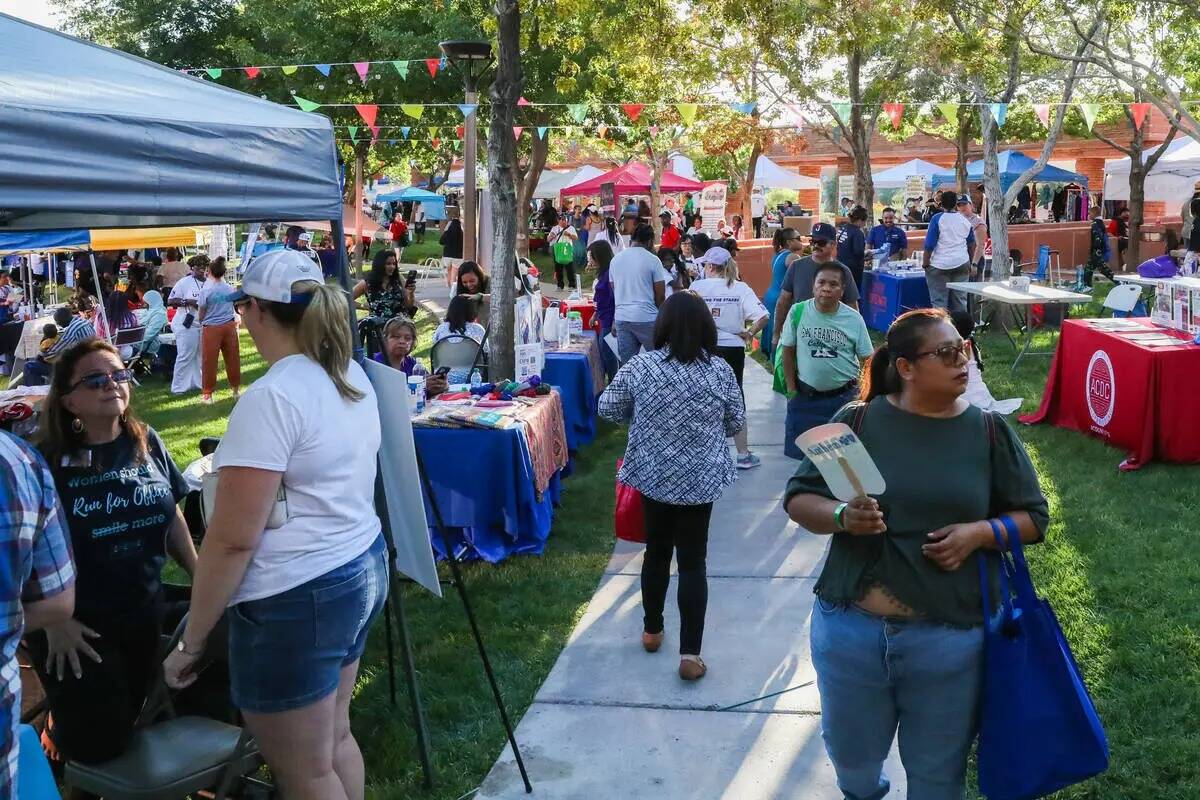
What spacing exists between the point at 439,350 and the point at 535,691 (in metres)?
4.13

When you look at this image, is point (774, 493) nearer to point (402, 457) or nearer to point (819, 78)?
point (402, 457)

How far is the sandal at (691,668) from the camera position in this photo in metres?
4.99

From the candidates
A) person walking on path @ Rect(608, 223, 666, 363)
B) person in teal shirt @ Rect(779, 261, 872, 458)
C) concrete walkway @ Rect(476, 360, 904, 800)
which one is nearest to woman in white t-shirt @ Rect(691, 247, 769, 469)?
person walking on path @ Rect(608, 223, 666, 363)

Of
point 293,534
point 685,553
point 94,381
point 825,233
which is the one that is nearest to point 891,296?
point 825,233

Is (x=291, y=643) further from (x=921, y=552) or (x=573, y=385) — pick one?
(x=573, y=385)

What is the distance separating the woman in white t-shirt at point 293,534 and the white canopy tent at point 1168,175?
20516mm

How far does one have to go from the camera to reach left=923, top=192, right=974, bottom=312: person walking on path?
1413 centimetres

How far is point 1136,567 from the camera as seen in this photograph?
6105 mm

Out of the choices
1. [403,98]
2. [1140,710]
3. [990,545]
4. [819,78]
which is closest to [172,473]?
[990,545]

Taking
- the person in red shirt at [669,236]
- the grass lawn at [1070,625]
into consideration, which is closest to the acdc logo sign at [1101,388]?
the grass lawn at [1070,625]

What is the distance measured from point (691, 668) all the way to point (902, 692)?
2.15 metres

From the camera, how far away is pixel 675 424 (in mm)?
4773

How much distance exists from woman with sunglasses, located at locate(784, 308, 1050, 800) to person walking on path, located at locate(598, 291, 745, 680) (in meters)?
1.77

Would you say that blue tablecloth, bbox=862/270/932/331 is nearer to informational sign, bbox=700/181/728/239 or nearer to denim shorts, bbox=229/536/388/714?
informational sign, bbox=700/181/728/239
